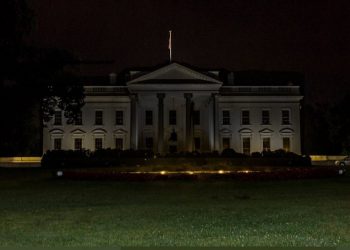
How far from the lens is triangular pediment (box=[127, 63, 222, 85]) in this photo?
215 feet

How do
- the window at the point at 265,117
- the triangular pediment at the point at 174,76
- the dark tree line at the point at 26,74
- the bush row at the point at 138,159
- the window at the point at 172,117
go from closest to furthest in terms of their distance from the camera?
the dark tree line at the point at 26,74 < the bush row at the point at 138,159 < the triangular pediment at the point at 174,76 < the window at the point at 172,117 < the window at the point at 265,117

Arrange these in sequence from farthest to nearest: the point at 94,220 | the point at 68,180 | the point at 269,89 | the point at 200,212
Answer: the point at 269,89 < the point at 68,180 < the point at 200,212 < the point at 94,220

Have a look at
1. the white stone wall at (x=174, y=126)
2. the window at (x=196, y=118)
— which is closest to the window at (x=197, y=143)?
the white stone wall at (x=174, y=126)

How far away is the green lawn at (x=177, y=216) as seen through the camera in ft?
36.5

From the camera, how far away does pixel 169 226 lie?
12.8 metres

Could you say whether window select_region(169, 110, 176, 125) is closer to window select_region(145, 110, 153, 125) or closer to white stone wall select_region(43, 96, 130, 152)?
window select_region(145, 110, 153, 125)

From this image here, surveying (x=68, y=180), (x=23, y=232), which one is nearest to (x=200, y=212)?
(x=23, y=232)

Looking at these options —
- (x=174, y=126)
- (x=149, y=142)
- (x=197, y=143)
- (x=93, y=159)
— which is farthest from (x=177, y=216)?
(x=149, y=142)

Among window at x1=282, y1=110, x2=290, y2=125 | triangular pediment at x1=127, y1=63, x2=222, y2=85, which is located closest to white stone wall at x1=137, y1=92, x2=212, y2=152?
triangular pediment at x1=127, y1=63, x2=222, y2=85

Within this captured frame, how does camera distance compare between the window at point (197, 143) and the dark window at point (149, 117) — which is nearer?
the window at point (197, 143)

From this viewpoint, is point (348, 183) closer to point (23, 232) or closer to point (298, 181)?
point (298, 181)

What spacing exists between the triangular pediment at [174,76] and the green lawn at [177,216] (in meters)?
40.7

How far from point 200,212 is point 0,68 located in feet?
47.6

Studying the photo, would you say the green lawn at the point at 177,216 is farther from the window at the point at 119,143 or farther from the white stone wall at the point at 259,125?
the white stone wall at the point at 259,125
